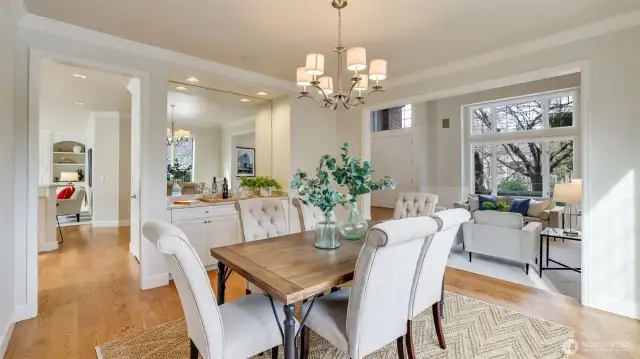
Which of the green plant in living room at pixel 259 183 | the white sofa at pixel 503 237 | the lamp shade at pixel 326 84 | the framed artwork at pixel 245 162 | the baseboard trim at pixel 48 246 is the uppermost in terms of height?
the lamp shade at pixel 326 84

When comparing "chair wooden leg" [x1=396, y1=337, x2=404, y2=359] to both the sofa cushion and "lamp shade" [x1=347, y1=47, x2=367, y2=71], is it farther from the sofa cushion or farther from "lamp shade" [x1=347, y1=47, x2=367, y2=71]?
the sofa cushion

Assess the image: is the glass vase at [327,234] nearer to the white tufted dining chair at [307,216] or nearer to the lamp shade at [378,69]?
the white tufted dining chair at [307,216]

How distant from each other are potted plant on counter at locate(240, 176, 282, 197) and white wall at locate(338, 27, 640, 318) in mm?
3484

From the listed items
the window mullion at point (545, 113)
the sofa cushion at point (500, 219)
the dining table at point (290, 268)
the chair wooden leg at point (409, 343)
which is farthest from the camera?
the window mullion at point (545, 113)

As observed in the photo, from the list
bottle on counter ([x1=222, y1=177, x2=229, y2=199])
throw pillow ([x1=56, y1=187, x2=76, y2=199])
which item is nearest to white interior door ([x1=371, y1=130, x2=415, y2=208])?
bottle on counter ([x1=222, y1=177, x2=229, y2=199])

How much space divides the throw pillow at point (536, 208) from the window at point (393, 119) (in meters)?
3.56

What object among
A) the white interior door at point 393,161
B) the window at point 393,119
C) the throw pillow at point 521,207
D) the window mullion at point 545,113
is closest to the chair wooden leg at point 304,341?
the throw pillow at point 521,207

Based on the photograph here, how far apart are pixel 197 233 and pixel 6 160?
1783mm

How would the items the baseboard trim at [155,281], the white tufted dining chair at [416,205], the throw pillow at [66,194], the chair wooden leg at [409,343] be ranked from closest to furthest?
the chair wooden leg at [409,343]
the white tufted dining chair at [416,205]
the baseboard trim at [155,281]
the throw pillow at [66,194]

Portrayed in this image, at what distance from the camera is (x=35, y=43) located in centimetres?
253

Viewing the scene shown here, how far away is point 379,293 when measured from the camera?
1429 mm

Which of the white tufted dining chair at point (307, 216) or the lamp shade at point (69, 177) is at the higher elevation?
the lamp shade at point (69, 177)

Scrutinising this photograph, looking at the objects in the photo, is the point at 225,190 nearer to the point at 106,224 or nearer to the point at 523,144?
the point at 106,224

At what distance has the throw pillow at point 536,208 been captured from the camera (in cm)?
546
